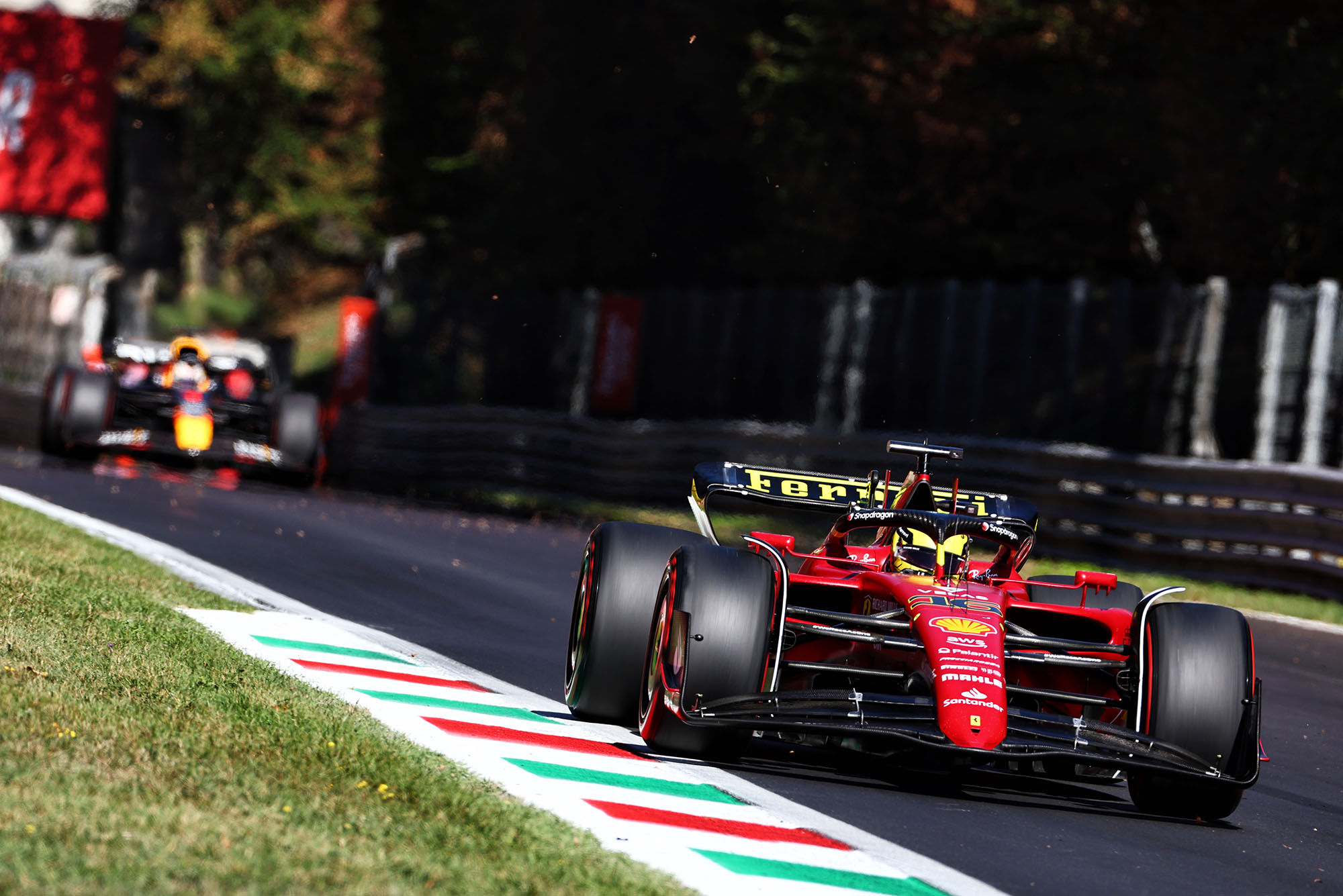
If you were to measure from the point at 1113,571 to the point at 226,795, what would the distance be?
1230 cm

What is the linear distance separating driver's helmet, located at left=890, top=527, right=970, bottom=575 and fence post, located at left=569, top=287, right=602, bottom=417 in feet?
62.6

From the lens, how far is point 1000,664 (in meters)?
6.54

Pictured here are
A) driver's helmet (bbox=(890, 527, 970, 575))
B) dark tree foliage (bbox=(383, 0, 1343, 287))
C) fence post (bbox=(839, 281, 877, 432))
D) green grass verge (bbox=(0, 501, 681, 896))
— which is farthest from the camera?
dark tree foliage (bbox=(383, 0, 1343, 287))

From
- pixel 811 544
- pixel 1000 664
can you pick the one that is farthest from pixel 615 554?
pixel 811 544

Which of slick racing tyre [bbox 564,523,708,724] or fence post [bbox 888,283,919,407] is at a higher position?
fence post [bbox 888,283,919,407]

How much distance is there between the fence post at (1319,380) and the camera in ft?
50.2

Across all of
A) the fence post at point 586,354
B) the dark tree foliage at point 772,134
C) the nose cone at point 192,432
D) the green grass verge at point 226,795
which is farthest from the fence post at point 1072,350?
the green grass verge at point 226,795

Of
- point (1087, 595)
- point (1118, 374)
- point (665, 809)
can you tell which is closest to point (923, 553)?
point (1087, 595)

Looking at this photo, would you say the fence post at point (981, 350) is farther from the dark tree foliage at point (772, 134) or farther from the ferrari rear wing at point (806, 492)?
the ferrari rear wing at point (806, 492)

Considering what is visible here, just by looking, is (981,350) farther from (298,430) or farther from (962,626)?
(962,626)

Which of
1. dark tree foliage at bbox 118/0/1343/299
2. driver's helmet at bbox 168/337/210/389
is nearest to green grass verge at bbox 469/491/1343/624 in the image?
driver's helmet at bbox 168/337/210/389

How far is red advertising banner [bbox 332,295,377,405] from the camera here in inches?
1233

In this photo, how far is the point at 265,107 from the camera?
47906 mm

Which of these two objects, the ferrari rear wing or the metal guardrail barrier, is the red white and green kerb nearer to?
the ferrari rear wing
